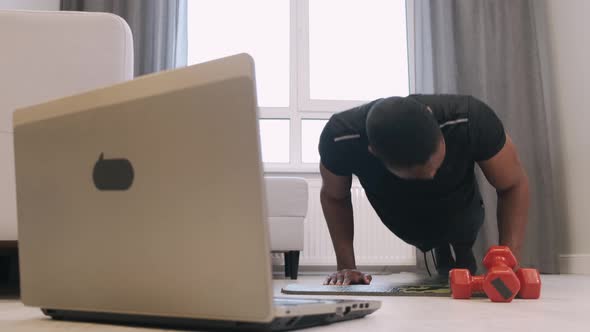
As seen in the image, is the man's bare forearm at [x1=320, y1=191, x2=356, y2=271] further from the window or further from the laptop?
the window

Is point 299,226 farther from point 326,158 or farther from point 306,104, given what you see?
point 326,158

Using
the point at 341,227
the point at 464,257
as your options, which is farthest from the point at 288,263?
the point at 341,227

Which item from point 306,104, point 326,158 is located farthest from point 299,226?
point 326,158

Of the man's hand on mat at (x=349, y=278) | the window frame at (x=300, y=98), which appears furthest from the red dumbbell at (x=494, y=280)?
the window frame at (x=300, y=98)

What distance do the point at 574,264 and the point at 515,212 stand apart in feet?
6.84

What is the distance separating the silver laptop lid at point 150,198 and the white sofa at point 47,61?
63 centimetres

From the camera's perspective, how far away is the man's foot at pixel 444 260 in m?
2.45

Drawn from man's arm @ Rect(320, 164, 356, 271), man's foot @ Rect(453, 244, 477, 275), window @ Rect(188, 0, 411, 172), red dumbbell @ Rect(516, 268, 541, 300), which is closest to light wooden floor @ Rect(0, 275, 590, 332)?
red dumbbell @ Rect(516, 268, 541, 300)

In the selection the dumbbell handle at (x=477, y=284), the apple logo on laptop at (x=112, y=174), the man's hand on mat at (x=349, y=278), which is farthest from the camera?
the man's hand on mat at (x=349, y=278)

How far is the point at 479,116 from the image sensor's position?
67.1 inches

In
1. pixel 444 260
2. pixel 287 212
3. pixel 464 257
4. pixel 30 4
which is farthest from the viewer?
pixel 30 4

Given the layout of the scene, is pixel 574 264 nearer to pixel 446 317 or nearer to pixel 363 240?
pixel 363 240

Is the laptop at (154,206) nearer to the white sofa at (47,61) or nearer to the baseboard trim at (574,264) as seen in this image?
the white sofa at (47,61)

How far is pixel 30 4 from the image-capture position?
3.59 meters
